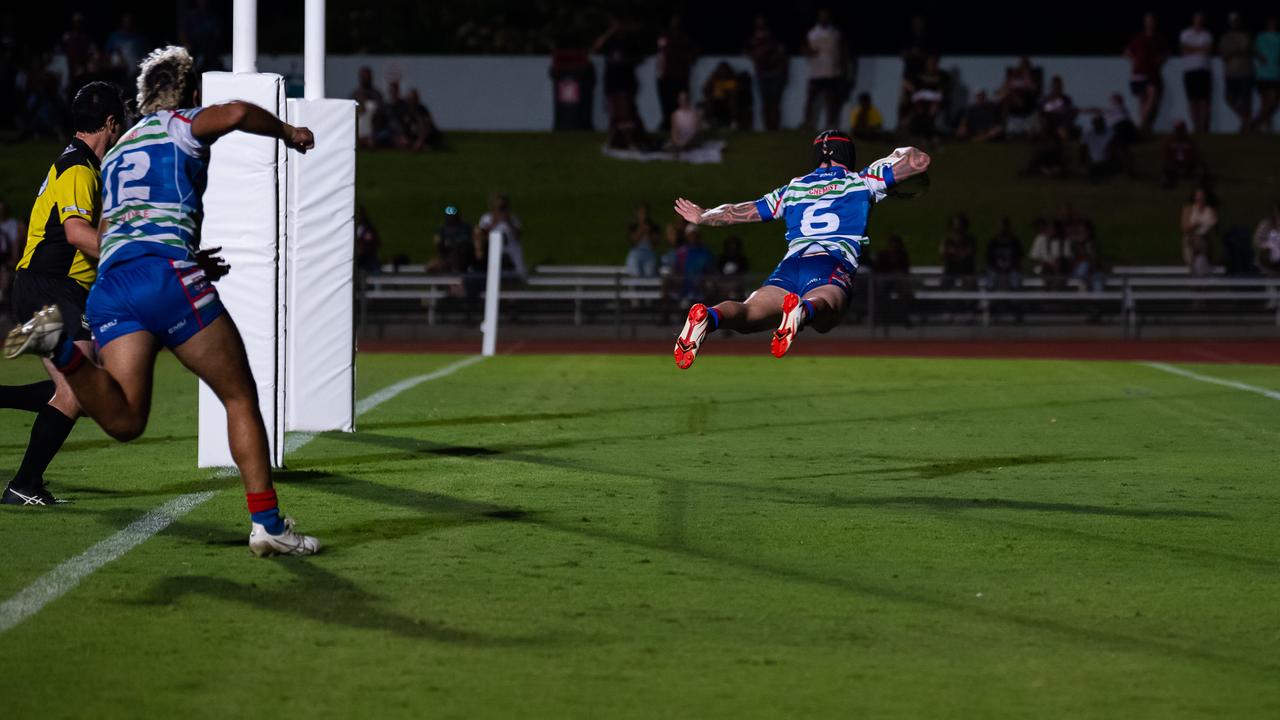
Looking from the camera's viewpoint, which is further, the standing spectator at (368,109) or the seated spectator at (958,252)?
the standing spectator at (368,109)

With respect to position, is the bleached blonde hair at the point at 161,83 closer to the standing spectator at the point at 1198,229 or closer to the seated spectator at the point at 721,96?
the standing spectator at the point at 1198,229

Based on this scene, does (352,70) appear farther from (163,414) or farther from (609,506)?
(609,506)

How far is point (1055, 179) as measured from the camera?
35.9m

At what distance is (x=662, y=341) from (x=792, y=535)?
752 inches

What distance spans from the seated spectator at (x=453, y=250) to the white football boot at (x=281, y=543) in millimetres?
21012

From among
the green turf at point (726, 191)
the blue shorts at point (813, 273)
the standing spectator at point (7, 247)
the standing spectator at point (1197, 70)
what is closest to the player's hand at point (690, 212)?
the blue shorts at point (813, 273)

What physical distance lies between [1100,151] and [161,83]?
30.8 metres

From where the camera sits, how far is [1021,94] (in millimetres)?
36500

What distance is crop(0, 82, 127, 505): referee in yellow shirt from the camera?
8.42m

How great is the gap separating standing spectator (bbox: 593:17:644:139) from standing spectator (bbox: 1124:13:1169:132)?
10.5 meters

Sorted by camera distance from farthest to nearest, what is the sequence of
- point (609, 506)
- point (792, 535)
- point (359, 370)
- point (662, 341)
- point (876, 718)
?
point (662, 341), point (359, 370), point (609, 506), point (792, 535), point (876, 718)

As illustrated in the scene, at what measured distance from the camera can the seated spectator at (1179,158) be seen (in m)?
35.1

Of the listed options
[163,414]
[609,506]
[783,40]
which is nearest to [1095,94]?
[783,40]

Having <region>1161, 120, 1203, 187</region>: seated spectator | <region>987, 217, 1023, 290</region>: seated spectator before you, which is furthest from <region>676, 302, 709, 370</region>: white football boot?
<region>1161, 120, 1203, 187</region>: seated spectator
